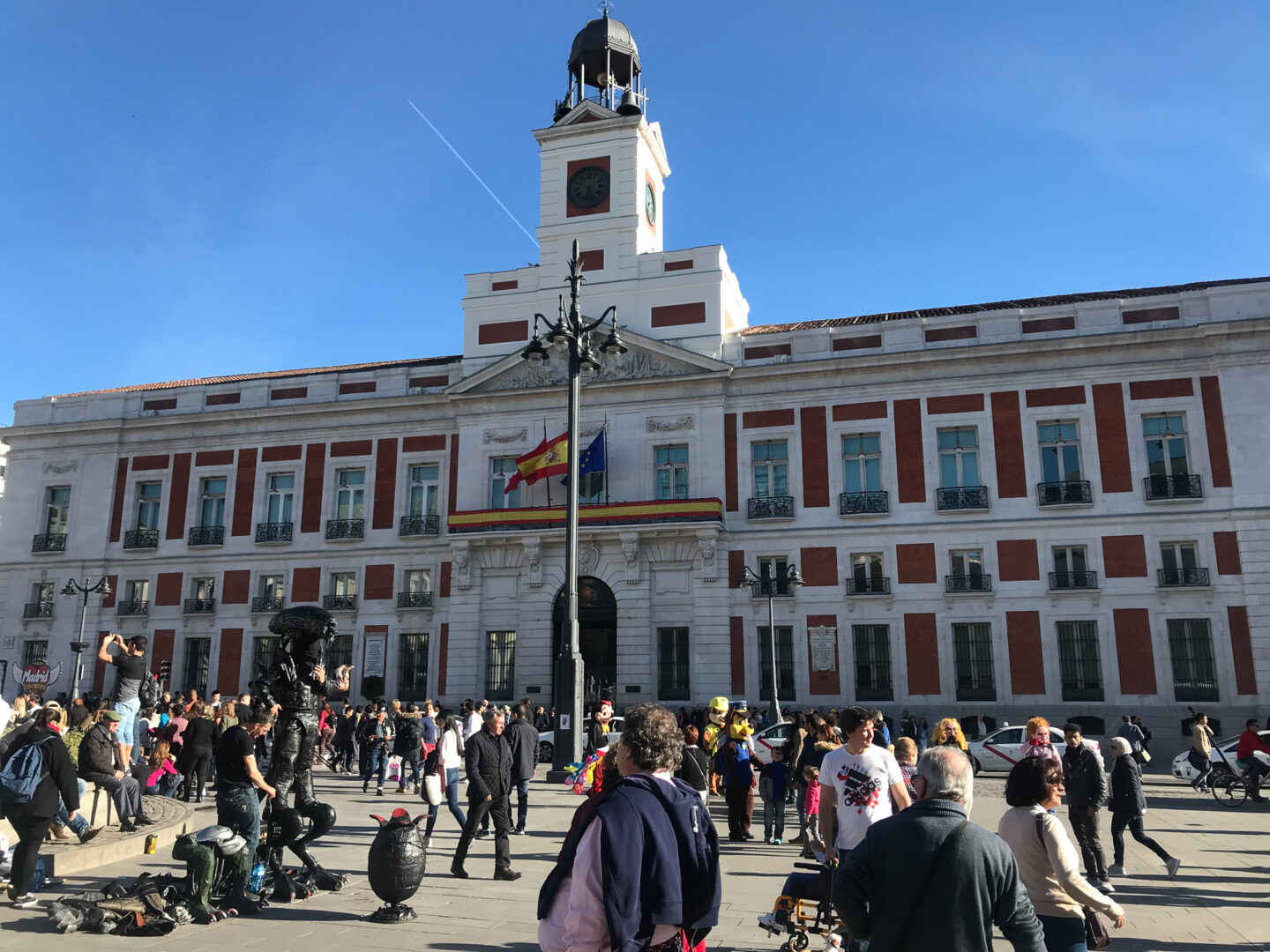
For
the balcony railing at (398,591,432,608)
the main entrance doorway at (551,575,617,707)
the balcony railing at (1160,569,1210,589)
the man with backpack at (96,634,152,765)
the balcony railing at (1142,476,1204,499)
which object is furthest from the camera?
the balcony railing at (398,591,432,608)

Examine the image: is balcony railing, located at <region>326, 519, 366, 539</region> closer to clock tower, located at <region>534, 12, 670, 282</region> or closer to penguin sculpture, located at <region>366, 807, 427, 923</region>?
clock tower, located at <region>534, 12, 670, 282</region>

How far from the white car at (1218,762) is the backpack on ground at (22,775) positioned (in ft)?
63.6

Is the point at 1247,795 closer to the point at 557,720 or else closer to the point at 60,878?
the point at 557,720

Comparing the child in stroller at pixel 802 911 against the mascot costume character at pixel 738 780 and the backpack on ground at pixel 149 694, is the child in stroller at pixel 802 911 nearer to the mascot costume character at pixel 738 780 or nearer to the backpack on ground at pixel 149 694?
the mascot costume character at pixel 738 780

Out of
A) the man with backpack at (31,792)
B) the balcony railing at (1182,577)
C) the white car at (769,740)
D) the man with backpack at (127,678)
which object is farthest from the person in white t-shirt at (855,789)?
the balcony railing at (1182,577)

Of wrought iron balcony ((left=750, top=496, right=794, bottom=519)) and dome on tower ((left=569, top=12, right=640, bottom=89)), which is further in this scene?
dome on tower ((left=569, top=12, right=640, bottom=89))

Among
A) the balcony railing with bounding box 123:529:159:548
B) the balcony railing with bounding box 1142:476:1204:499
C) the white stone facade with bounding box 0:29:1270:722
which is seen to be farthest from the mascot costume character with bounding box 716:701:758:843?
the balcony railing with bounding box 123:529:159:548

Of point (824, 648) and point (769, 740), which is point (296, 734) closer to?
point (769, 740)

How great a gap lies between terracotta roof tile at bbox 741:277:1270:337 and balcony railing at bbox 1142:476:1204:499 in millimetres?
5823

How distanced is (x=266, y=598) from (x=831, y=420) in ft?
67.7

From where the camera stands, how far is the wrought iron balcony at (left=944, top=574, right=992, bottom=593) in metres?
29.1

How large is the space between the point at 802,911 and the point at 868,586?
23.9m

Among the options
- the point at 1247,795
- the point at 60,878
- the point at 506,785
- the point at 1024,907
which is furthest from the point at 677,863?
the point at 1247,795

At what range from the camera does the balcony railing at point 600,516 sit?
30422 mm
